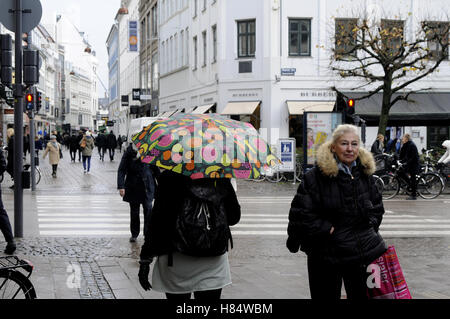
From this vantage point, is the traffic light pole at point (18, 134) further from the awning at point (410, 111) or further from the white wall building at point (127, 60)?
the white wall building at point (127, 60)

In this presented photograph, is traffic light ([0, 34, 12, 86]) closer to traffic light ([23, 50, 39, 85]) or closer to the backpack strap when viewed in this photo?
traffic light ([23, 50, 39, 85])

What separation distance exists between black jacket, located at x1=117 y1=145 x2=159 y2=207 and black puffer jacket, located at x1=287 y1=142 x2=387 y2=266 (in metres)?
5.89

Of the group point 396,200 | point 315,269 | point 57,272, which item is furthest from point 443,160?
point 315,269

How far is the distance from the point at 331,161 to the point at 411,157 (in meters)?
14.8

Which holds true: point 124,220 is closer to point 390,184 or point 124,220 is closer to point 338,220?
point 390,184

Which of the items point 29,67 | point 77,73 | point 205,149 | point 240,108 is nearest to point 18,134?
point 29,67

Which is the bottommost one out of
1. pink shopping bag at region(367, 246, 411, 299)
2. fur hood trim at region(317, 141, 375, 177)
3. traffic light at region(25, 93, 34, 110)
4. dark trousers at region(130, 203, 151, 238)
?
dark trousers at region(130, 203, 151, 238)

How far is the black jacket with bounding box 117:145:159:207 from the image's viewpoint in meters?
10.2

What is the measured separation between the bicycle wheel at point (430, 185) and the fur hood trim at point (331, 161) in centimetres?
1523

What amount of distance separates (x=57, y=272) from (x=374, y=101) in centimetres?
2557

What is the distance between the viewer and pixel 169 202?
429cm

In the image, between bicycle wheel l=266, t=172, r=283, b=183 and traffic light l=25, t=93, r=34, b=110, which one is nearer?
traffic light l=25, t=93, r=34, b=110

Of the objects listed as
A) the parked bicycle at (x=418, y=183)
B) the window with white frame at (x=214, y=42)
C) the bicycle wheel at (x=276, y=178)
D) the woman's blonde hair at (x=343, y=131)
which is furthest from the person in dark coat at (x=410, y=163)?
the window with white frame at (x=214, y=42)

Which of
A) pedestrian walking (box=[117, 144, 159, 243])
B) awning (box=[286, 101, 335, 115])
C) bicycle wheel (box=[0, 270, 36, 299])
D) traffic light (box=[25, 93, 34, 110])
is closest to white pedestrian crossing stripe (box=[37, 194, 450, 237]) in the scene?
pedestrian walking (box=[117, 144, 159, 243])
